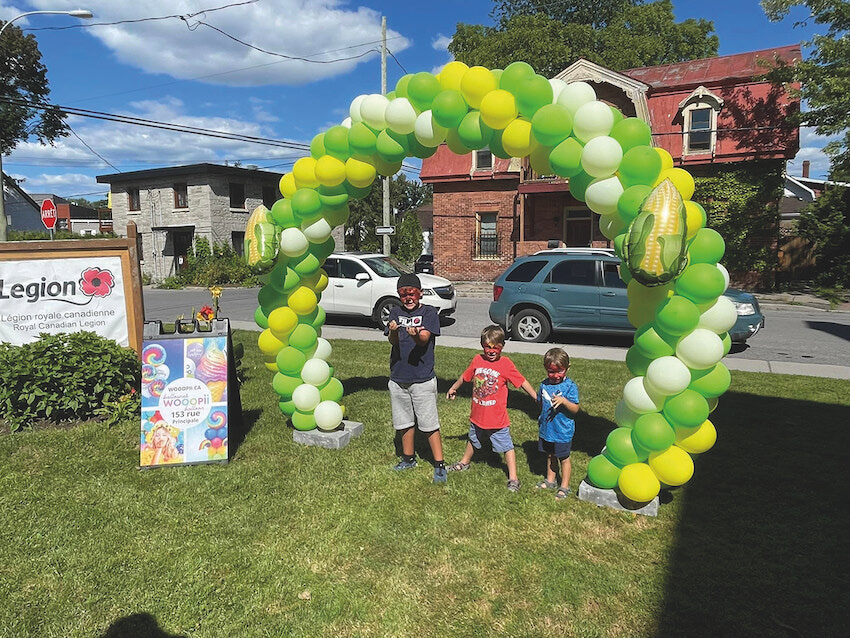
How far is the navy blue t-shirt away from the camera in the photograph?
188 inches

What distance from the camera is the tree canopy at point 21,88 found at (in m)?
28.8

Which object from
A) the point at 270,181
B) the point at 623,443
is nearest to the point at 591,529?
the point at 623,443

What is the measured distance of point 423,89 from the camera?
187 inches

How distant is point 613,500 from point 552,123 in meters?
2.94

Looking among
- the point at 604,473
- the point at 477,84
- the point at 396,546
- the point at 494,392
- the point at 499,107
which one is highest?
the point at 477,84

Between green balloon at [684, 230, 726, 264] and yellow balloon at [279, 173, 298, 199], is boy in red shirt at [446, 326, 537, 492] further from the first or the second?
yellow balloon at [279, 173, 298, 199]

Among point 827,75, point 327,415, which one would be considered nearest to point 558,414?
point 327,415

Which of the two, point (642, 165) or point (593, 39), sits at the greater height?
point (593, 39)

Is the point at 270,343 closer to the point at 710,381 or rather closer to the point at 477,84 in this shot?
the point at 477,84

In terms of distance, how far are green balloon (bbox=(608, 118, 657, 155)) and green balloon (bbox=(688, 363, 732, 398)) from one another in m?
1.76

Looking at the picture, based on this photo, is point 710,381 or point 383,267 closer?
point 710,381

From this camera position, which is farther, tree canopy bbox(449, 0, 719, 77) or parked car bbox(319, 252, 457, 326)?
tree canopy bbox(449, 0, 719, 77)

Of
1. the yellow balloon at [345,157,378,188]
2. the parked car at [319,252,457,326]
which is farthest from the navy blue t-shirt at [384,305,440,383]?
the parked car at [319,252,457,326]

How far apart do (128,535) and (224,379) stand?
166 centimetres
